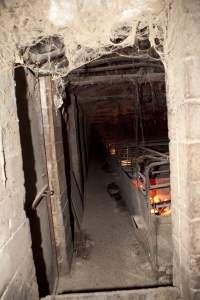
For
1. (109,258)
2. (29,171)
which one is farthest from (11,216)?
(109,258)

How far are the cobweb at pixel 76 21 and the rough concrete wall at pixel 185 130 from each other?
20 cm

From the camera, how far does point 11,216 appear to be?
174 centimetres

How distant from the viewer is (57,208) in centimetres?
360

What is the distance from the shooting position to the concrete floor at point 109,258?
3.57 metres

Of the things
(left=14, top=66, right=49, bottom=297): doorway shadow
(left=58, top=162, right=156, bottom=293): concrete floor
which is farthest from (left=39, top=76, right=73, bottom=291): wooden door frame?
(left=14, top=66, right=49, bottom=297): doorway shadow

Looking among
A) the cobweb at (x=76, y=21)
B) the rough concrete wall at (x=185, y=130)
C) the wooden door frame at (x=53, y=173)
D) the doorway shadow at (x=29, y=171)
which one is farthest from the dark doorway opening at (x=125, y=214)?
the doorway shadow at (x=29, y=171)

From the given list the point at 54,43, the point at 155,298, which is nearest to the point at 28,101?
the point at 54,43

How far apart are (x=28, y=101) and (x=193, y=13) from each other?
2.06 meters

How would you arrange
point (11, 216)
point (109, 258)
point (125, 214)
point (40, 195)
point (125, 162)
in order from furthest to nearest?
point (125, 162)
point (125, 214)
point (109, 258)
point (40, 195)
point (11, 216)

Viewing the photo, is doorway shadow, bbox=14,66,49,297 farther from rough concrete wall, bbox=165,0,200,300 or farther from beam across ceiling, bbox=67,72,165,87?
beam across ceiling, bbox=67,72,165,87

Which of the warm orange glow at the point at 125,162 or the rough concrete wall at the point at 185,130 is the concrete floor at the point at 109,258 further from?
the rough concrete wall at the point at 185,130

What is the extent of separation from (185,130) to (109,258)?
10.9ft

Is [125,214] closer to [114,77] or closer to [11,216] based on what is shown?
[114,77]

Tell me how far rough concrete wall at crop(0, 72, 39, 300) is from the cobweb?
31 centimetres
